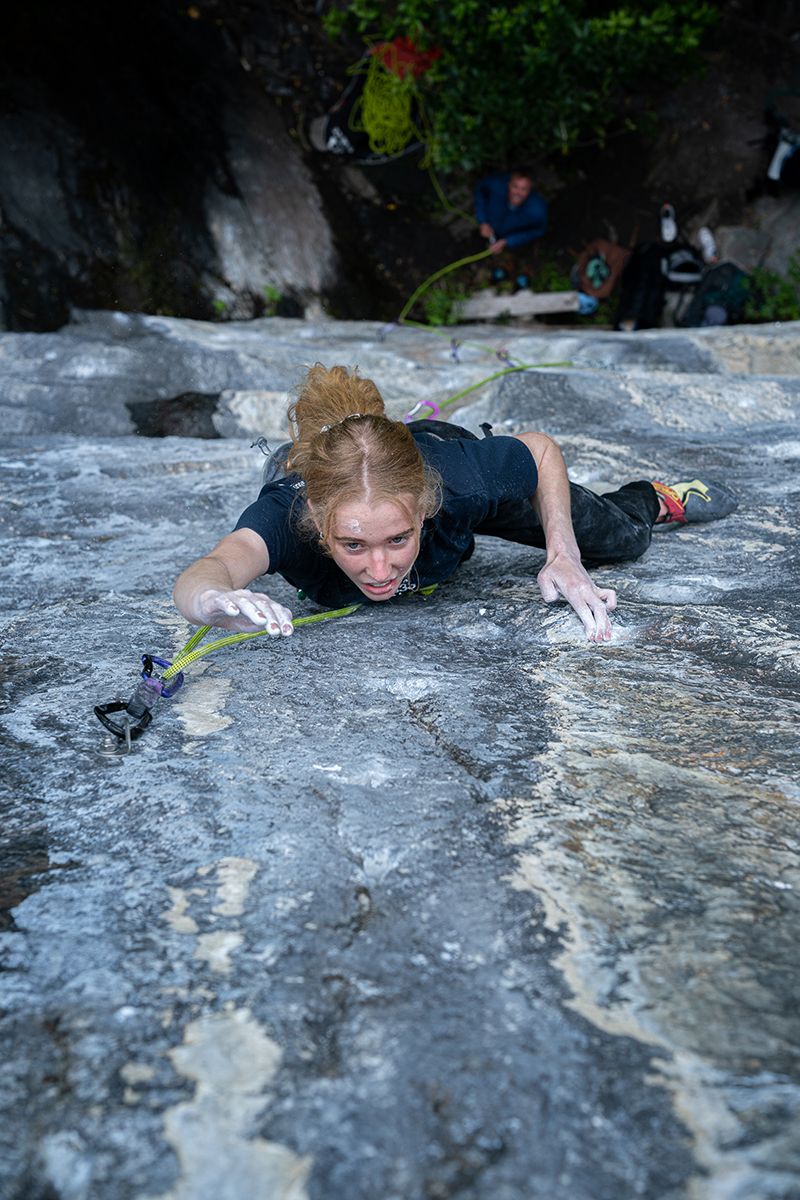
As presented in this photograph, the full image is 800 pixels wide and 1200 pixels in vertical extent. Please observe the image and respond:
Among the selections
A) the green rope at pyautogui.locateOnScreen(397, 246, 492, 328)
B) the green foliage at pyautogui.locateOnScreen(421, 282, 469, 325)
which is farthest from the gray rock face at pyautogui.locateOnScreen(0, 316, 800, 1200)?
the green rope at pyautogui.locateOnScreen(397, 246, 492, 328)

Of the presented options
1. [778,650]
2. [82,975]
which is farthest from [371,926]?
[778,650]

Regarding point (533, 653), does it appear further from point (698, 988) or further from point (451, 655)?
point (698, 988)

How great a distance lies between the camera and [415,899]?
1264mm

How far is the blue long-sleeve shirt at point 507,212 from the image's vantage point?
8.29 m

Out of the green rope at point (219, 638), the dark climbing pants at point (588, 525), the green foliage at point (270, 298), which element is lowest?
the green rope at point (219, 638)

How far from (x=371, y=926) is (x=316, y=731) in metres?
0.57

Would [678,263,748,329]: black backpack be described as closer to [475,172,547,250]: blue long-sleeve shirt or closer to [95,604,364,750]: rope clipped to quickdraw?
[475,172,547,250]: blue long-sleeve shirt

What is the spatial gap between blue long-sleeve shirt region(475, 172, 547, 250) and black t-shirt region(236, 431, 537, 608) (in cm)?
645

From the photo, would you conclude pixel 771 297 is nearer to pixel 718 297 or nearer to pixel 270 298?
pixel 718 297

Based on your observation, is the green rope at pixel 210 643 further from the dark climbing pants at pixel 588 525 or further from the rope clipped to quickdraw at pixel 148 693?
the dark climbing pants at pixel 588 525

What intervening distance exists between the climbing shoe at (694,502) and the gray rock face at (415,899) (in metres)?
0.33

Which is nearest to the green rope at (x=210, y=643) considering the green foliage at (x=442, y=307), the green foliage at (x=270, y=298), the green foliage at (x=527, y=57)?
the green foliage at (x=270, y=298)

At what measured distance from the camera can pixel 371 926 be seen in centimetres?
121

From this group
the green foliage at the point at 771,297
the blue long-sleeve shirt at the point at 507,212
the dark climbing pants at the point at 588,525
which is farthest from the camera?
the blue long-sleeve shirt at the point at 507,212
